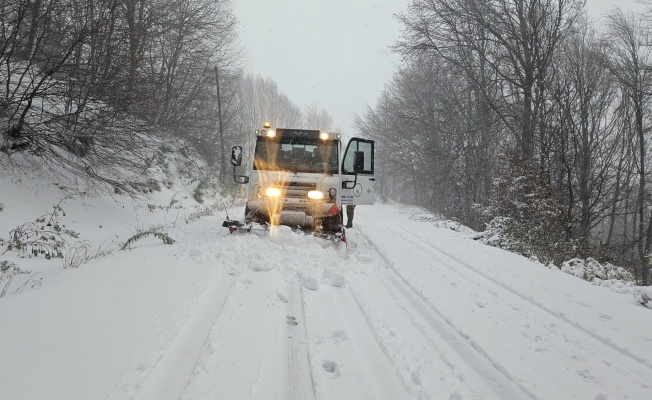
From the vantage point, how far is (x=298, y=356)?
2471 mm

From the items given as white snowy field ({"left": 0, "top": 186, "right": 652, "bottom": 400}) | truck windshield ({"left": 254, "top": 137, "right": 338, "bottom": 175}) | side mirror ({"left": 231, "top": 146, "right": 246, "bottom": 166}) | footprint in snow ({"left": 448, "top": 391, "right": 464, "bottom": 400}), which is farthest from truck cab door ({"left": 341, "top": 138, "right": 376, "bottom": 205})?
footprint in snow ({"left": 448, "top": 391, "right": 464, "bottom": 400})

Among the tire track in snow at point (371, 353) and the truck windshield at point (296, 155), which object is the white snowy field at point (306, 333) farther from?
the truck windshield at point (296, 155)

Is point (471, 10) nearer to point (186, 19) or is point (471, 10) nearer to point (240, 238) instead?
point (240, 238)

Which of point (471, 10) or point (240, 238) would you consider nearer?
point (240, 238)

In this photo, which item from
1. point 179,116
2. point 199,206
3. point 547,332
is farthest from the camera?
point 179,116

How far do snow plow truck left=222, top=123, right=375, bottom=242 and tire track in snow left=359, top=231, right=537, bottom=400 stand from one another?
233cm

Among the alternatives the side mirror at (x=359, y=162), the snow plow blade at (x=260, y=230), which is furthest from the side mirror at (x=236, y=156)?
the side mirror at (x=359, y=162)

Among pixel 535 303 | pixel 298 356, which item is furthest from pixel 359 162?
pixel 298 356

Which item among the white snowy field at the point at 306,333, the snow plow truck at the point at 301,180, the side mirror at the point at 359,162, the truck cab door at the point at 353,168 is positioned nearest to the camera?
the white snowy field at the point at 306,333

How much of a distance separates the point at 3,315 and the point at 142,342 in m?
1.28

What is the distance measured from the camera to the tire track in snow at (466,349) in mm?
2277

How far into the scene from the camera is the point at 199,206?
14.2 metres

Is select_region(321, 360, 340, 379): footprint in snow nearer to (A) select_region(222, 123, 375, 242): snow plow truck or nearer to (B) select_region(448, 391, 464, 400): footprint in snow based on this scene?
(B) select_region(448, 391, 464, 400): footprint in snow

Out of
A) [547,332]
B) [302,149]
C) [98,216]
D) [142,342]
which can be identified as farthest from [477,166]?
[142,342]
